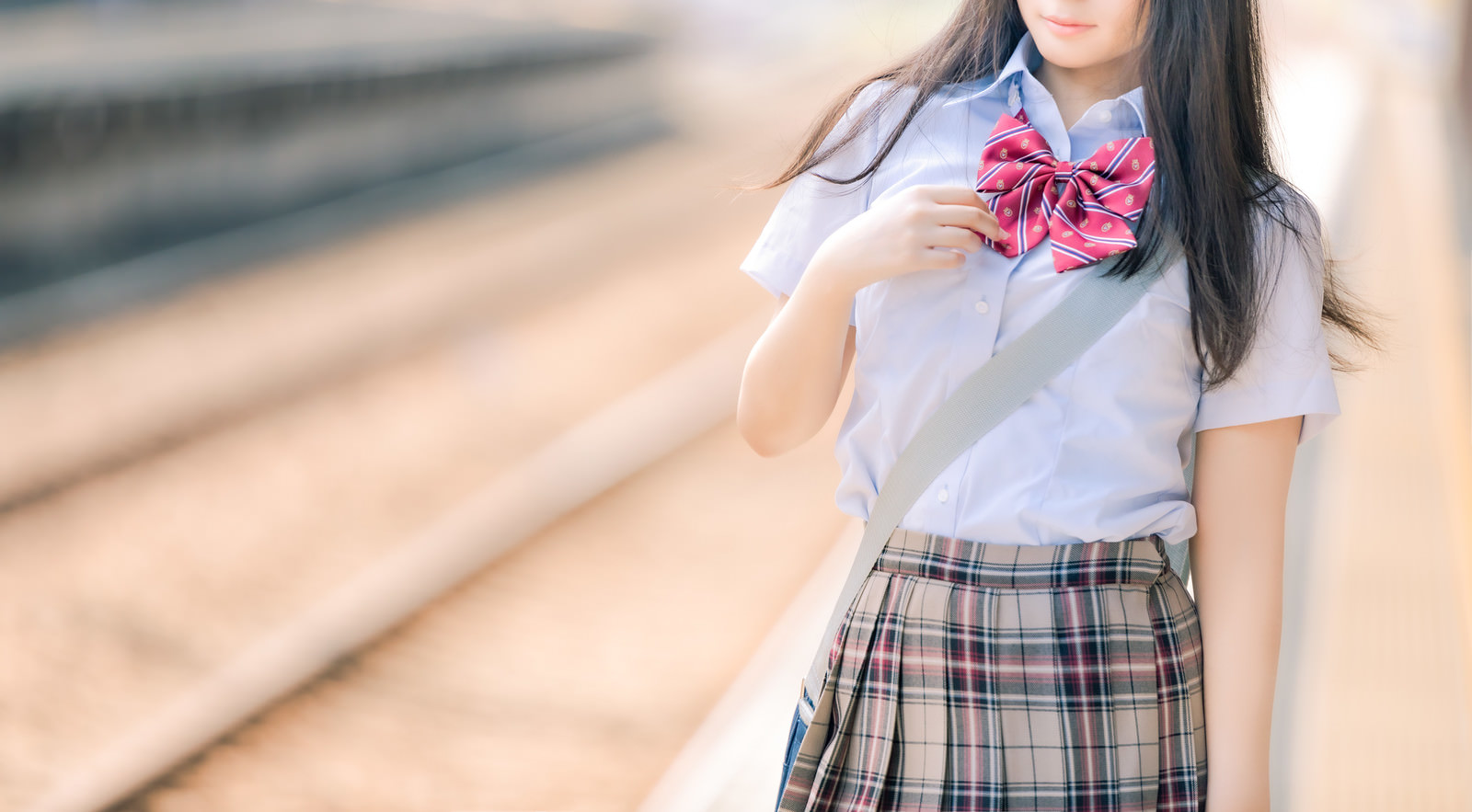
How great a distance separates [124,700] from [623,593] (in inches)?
53.6

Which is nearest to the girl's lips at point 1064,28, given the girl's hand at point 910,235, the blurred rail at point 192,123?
the girl's hand at point 910,235

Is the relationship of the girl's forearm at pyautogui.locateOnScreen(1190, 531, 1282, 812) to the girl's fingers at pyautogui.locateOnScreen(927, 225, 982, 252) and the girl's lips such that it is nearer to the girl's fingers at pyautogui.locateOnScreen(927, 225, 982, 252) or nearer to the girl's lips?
the girl's fingers at pyautogui.locateOnScreen(927, 225, 982, 252)

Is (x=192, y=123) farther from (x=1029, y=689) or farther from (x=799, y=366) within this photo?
(x=1029, y=689)

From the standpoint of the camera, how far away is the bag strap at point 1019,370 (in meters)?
1.10

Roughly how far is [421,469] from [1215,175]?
12.4ft

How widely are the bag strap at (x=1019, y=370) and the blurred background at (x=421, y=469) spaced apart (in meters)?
0.36

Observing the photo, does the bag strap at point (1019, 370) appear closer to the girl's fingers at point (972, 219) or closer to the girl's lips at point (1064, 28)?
the girl's fingers at point (972, 219)

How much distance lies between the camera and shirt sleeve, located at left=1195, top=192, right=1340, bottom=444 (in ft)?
3.59

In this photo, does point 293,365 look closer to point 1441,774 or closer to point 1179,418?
point 1441,774

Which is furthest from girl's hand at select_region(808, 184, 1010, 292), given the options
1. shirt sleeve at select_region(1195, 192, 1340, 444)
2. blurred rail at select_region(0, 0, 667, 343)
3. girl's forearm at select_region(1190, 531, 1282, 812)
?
blurred rail at select_region(0, 0, 667, 343)

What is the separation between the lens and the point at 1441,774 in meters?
2.36

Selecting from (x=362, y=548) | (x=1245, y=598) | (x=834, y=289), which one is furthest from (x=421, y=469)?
(x=1245, y=598)

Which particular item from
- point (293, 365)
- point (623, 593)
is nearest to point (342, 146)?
point (293, 365)


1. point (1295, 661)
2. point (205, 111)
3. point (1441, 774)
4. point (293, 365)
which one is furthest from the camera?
point (205, 111)
